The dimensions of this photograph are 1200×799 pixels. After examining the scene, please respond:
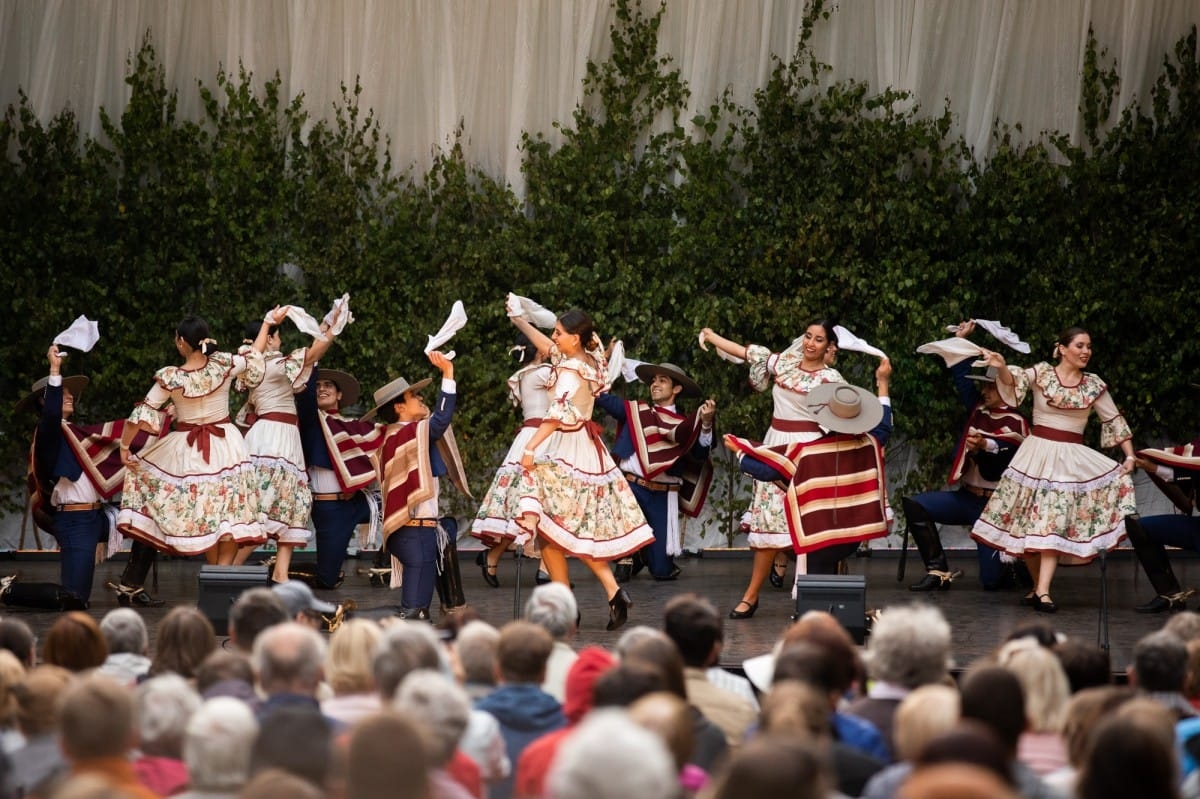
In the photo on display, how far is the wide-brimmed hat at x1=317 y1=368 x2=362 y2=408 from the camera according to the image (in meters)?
8.79

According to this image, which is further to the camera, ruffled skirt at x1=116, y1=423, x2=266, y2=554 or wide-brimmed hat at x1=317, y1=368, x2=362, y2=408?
wide-brimmed hat at x1=317, y1=368, x2=362, y2=408

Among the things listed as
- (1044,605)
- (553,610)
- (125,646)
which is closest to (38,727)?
(125,646)

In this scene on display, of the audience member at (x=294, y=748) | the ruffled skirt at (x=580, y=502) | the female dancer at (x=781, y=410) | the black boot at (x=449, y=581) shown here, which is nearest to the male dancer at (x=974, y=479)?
the female dancer at (x=781, y=410)

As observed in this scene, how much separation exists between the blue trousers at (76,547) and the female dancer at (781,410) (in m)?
3.46

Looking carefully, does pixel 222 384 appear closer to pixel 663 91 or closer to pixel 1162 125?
pixel 663 91

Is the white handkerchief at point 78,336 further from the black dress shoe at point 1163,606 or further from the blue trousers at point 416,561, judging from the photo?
the black dress shoe at point 1163,606

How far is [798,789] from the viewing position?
2273 millimetres

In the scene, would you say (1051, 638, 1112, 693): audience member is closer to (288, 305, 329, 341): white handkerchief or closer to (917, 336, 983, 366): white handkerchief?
(917, 336, 983, 366): white handkerchief

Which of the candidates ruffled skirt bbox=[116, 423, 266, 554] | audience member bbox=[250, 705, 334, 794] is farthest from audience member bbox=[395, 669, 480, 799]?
ruffled skirt bbox=[116, 423, 266, 554]

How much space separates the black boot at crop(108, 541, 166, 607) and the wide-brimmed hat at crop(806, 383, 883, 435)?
12.2ft

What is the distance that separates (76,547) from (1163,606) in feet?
19.1

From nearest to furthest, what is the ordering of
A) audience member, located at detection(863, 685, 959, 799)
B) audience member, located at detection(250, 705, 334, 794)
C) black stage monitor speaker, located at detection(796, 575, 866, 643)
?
audience member, located at detection(250, 705, 334, 794) < audience member, located at detection(863, 685, 959, 799) < black stage monitor speaker, located at detection(796, 575, 866, 643)


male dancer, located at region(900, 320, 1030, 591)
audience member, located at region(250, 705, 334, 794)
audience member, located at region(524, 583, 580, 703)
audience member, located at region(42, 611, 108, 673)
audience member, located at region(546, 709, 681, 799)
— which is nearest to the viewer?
audience member, located at region(546, 709, 681, 799)

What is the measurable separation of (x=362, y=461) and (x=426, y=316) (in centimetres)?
265
